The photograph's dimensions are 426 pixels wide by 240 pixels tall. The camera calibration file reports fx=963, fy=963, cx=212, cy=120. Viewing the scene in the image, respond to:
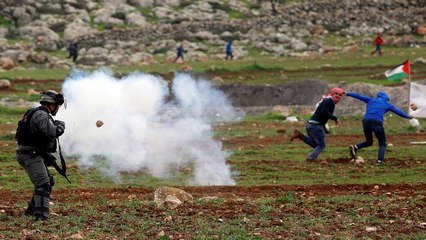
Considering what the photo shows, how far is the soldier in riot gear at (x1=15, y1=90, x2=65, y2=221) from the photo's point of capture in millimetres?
15086

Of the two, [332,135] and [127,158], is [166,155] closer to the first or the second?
[127,158]

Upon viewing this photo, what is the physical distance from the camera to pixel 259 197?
1859cm

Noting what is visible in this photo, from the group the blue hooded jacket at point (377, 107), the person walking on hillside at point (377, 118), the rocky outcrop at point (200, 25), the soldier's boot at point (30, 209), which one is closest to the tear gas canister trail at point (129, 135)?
the person walking on hillside at point (377, 118)

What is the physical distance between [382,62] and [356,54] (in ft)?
21.9

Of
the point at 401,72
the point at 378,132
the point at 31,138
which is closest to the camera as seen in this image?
the point at 31,138

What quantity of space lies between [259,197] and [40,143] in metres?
4.99

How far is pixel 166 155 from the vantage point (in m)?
24.2

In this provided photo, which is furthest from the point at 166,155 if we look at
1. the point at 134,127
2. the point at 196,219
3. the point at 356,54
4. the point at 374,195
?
the point at 356,54

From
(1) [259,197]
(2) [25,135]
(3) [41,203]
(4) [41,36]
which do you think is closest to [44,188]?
(3) [41,203]

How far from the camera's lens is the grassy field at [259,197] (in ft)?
47.4

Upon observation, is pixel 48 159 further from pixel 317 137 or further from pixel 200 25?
pixel 200 25

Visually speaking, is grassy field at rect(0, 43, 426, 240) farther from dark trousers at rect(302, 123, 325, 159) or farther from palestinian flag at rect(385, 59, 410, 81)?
palestinian flag at rect(385, 59, 410, 81)

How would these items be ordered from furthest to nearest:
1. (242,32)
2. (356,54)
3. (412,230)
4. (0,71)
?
(242,32) → (356,54) → (0,71) → (412,230)

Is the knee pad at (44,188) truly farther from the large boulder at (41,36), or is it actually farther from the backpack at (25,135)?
the large boulder at (41,36)
